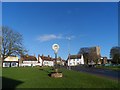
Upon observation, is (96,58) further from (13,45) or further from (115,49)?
(13,45)

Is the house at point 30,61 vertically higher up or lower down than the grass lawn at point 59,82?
lower down

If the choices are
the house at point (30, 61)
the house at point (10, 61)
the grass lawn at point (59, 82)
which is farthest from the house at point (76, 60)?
the grass lawn at point (59, 82)

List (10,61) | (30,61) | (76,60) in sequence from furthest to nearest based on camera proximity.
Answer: (76,60)
(30,61)
(10,61)

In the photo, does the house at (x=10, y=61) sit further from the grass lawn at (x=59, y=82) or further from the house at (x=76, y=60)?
the grass lawn at (x=59, y=82)

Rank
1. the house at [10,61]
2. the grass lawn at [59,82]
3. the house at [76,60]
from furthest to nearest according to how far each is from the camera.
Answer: the house at [76,60], the house at [10,61], the grass lawn at [59,82]

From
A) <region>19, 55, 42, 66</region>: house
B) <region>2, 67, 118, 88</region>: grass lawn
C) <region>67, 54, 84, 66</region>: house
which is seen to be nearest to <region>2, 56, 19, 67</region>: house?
<region>19, 55, 42, 66</region>: house

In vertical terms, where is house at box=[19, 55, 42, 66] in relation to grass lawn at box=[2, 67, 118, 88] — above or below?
below

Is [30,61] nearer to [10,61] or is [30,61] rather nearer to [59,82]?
[10,61]

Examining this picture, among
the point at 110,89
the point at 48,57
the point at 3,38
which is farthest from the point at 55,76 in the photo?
the point at 48,57

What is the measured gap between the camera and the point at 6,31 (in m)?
78.0

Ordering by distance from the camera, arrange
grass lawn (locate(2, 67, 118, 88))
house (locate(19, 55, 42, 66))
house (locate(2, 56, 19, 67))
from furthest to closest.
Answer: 1. house (locate(19, 55, 42, 66))
2. house (locate(2, 56, 19, 67))
3. grass lawn (locate(2, 67, 118, 88))

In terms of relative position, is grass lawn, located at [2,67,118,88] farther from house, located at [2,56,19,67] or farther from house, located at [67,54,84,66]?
house, located at [67,54,84,66]

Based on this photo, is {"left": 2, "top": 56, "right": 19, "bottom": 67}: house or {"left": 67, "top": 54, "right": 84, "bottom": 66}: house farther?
{"left": 67, "top": 54, "right": 84, "bottom": 66}: house

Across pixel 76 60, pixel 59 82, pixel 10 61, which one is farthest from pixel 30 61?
pixel 59 82
